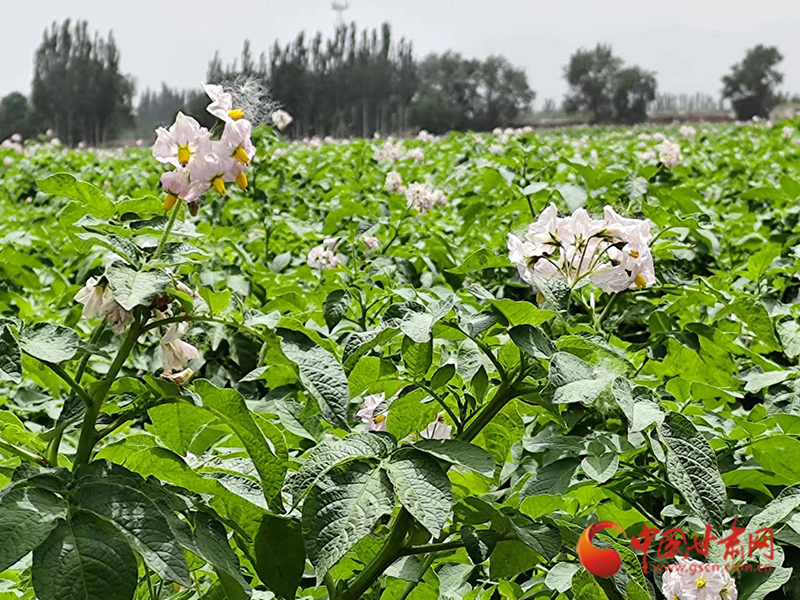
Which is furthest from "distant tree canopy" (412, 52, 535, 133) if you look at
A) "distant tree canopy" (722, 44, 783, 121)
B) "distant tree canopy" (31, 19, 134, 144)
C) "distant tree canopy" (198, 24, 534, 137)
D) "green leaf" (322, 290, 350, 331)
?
"green leaf" (322, 290, 350, 331)

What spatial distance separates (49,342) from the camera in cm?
92

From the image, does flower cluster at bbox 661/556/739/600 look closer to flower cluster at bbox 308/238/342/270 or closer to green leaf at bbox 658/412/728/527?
green leaf at bbox 658/412/728/527

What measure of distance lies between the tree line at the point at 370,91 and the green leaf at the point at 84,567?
19.8 meters

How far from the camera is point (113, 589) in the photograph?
2.21 feet

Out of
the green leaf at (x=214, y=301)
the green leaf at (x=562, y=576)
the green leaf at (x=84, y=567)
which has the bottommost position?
the green leaf at (x=562, y=576)

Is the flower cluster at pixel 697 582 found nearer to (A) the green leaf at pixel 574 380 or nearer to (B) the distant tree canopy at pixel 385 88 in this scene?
(A) the green leaf at pixel 574 380

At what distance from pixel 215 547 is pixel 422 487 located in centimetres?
19

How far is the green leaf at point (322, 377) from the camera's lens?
86 cm

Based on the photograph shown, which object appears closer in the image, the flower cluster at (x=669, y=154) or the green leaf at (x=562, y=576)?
the green leaf at (x=562, y=576)

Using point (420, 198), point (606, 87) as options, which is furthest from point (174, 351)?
point (606, 87)

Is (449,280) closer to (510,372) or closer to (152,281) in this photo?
(510,372)
